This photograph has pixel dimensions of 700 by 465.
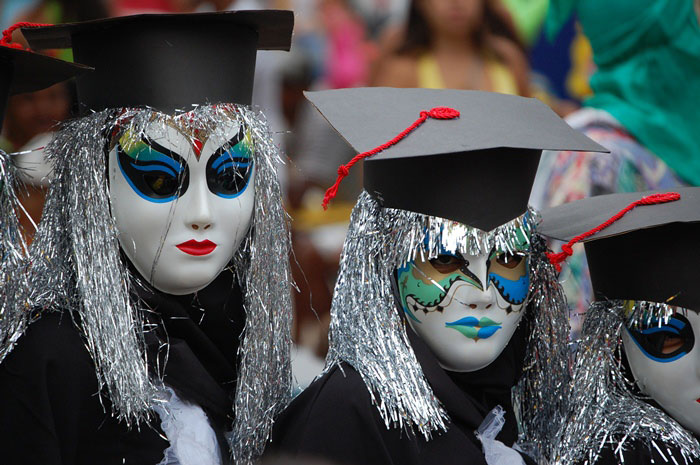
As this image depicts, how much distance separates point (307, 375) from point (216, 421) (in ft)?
5.41

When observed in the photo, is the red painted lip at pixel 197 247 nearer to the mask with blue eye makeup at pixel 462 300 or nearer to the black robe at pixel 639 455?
the mask with blue eye makeup at pixel 462 300

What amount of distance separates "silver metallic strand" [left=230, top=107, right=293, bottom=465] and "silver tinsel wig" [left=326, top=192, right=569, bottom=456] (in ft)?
0.56

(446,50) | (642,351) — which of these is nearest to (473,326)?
(642,351)

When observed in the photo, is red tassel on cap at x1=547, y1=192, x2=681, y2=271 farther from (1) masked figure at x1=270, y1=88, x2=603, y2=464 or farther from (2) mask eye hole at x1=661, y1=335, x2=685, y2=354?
(2) mask eye hole at x1=661, y1=335, x2=685, y2=354

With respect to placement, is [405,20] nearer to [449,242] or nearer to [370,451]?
[449,242]

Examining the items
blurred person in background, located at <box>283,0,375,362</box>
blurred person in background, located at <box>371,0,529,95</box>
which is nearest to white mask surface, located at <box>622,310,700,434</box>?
blurred person in background, located at <box>283,0,375,362</box>

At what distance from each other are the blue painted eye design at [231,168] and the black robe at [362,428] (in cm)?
50

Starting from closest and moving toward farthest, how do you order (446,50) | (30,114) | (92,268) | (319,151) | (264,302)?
(92,268) < (264,302) < (30,114) < (319,151) < (446,50)

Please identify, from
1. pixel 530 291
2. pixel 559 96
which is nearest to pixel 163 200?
pixel 530 291

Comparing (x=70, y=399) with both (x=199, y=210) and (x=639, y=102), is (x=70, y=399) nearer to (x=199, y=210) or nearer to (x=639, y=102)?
(x=199, y=210)

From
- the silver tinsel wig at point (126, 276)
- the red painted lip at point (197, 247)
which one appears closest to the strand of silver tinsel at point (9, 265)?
the silver tinsel wig at point (126, 276)

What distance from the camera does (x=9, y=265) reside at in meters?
2.28

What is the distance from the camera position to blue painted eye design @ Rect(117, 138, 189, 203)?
234 centimetres

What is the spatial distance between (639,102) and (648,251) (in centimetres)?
179
